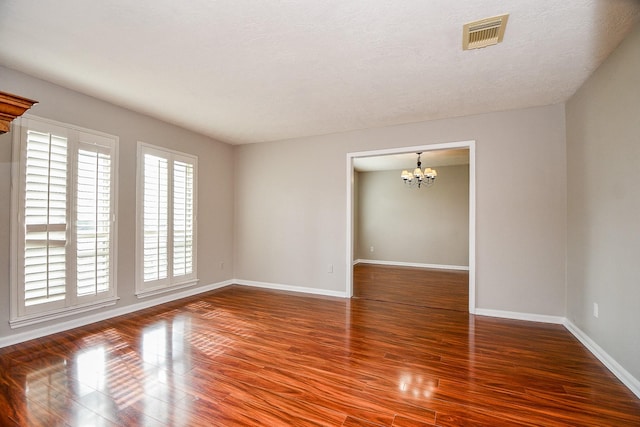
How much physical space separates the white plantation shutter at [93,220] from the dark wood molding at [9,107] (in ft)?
7.92

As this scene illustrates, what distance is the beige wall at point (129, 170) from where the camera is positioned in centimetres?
268

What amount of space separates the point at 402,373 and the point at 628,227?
2061 mm

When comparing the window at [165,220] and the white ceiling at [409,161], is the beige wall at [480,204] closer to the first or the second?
the window at [165,220]

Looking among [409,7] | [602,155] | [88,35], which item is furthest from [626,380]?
[88,35]

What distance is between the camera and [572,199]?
126 inches

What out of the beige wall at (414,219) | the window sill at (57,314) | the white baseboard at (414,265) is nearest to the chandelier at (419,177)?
the beige wall at (414,219)

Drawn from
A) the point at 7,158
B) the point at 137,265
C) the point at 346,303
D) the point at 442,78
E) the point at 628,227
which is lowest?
the point at 346,303

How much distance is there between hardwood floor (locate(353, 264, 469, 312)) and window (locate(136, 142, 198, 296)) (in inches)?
111

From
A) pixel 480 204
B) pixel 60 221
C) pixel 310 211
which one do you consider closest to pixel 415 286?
pixel 480 204

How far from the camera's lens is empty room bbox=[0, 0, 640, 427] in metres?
1.94

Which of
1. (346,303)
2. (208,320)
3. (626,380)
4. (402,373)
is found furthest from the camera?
(346,303)

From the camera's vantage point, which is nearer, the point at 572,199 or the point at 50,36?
the point at 50,36

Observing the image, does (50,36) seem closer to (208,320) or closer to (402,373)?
(208,320)

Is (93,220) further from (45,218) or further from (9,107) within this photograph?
(9,107)
